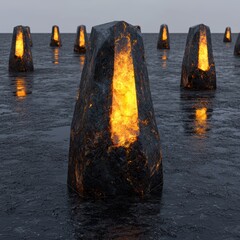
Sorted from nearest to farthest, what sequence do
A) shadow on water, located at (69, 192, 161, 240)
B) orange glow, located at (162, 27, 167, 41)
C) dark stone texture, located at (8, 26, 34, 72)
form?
shadow on water, located at (69, 192, 161, 240)
dark stone texture, located at (8, 26, 34, 72)
orange glow, located at (162, 27, 167, 41)

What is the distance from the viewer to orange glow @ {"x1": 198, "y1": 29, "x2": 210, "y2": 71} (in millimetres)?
11477

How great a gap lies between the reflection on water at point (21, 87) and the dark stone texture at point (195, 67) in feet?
12.9

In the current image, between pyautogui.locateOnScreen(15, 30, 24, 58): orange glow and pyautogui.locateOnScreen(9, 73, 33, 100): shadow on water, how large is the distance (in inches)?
33.7

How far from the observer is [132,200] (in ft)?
14.6

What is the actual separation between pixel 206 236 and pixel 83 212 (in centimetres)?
108

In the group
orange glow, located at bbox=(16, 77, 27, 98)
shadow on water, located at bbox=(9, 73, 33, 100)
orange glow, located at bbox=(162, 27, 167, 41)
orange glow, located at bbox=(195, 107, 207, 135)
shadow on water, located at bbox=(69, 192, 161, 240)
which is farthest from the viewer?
orange glow, located at bbox=(162, 27, 167, 41)

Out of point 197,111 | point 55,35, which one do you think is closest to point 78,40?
point 55,35

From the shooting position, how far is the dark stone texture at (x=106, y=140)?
14.6ft

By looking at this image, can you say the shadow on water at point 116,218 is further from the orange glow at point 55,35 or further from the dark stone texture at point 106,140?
the orange glow at point 55,35

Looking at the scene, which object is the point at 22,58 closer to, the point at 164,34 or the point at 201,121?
the point at 201,121

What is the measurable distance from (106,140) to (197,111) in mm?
5018

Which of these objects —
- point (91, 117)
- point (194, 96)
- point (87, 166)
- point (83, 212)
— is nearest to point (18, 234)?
point (83, 212)

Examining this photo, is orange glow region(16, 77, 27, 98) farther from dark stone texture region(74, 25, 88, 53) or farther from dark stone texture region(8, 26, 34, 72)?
dark stone texture region(74, 25, 88, 53)

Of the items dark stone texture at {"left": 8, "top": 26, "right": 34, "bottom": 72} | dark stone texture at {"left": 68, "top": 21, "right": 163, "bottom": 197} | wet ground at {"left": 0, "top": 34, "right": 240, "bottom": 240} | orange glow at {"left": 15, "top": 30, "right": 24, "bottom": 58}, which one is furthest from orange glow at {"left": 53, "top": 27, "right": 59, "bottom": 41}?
dark stone texture at {"left": 68, "top": 21, "right": 163, "bottom": 197}
